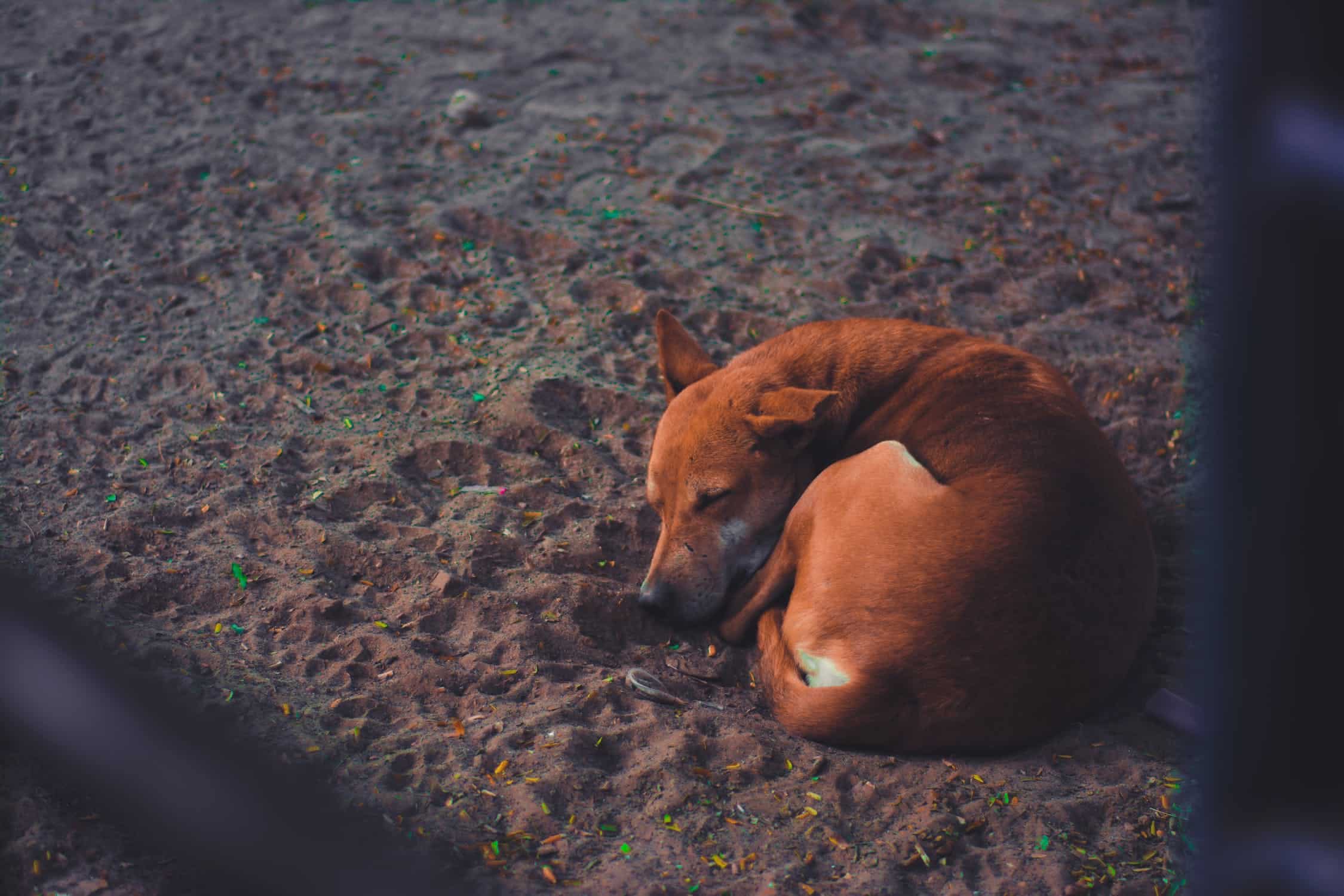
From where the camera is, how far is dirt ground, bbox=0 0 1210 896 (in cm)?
274

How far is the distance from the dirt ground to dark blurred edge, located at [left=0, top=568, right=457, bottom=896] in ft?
1.82

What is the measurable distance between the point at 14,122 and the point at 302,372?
10.4ft

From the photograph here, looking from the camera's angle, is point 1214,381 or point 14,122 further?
point 14,122

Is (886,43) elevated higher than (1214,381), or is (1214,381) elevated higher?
(1214,381)

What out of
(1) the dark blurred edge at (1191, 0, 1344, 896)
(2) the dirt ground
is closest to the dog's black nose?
(2) the dirt ground

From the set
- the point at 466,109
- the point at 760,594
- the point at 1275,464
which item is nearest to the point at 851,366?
the point at 760,594

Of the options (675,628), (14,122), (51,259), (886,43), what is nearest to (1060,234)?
(886,43)

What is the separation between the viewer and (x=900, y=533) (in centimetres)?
311

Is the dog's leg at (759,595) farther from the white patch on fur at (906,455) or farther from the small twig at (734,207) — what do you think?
the small twig at (734,207)

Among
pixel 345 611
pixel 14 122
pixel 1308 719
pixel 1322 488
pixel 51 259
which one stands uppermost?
pixel 1322 488

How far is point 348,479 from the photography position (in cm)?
393

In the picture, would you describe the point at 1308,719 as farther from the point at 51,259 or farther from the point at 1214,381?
the point at 51,259

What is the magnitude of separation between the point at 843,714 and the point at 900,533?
56 cm

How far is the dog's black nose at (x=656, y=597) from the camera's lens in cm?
351
